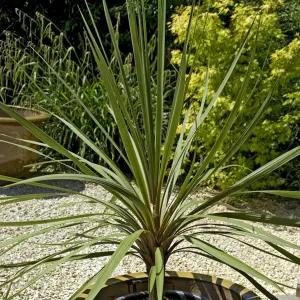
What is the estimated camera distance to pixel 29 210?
4379 millimetres

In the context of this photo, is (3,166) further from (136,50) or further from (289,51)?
(136,50)

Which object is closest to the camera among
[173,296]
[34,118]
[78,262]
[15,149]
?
[173,296]

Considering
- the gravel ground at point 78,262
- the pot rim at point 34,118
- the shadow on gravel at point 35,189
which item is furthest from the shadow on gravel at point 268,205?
the pot rim at point 34,118

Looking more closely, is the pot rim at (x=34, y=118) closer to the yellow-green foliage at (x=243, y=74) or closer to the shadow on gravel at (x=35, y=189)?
the shadow on gravel at (x=35, y=189)

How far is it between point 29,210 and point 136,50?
9.79 feet

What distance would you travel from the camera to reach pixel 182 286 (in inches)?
79.9

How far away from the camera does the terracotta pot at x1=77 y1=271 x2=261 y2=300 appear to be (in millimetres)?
1950

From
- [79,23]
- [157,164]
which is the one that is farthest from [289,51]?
[79,23]

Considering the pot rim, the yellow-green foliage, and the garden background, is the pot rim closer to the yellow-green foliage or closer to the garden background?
the garden background

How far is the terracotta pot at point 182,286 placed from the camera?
6.40ft

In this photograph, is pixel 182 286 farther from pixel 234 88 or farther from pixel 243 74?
pixel 243 74

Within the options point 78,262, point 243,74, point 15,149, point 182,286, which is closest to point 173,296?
point 182,286

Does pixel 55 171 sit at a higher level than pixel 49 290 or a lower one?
higher

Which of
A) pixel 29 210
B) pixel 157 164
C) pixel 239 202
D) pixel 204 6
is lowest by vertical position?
pixel 157 164
